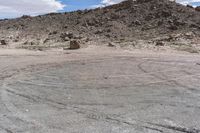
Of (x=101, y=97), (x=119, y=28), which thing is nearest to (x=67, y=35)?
(x=119, y=28)

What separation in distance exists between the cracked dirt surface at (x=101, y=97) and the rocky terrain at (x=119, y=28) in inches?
290

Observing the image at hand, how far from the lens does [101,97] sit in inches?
375

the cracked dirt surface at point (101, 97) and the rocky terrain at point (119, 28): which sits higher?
the rocky terrain at point (119, 28)

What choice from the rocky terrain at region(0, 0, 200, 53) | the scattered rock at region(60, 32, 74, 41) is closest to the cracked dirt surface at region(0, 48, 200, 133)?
the rocky terrain at region(0, 0, 200, 53)

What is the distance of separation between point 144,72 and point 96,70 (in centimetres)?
158

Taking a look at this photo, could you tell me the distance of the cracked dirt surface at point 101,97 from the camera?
722cm

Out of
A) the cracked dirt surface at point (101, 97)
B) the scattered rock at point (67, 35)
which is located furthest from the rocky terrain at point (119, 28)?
the cracked dirt surface at point (101, 97)

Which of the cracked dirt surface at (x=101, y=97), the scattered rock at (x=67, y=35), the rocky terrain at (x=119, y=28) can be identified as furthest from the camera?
the scattered rock at (x=67, y=35)

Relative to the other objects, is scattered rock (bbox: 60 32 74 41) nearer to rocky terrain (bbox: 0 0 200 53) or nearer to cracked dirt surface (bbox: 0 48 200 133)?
rocky terrain (bbox: 0 0 200 53)

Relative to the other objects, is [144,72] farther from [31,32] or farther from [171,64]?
[31,32]

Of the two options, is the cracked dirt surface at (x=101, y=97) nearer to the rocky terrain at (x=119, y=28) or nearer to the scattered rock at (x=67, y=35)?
the rocky terrain at (x=119, y=28)

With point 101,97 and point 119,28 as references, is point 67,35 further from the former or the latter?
point 101,97

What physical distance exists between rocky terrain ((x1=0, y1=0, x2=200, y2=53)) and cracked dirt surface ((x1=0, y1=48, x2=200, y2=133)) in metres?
7.38

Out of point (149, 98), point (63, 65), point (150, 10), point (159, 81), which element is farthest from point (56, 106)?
point (150, 10)
